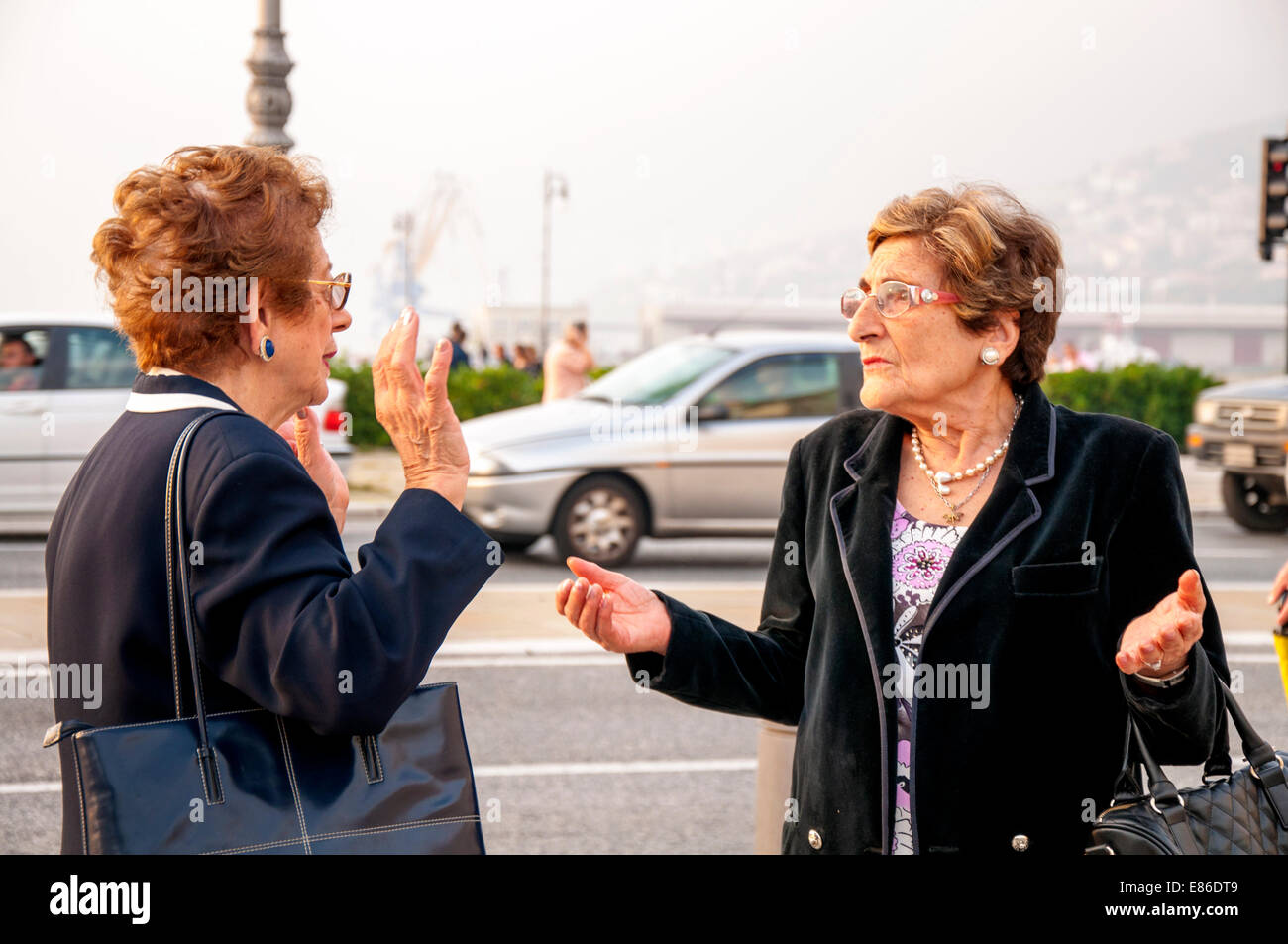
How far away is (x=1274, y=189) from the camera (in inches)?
629

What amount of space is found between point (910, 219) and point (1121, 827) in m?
1.09

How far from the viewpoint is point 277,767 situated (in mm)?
1786

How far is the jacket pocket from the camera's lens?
226 cm

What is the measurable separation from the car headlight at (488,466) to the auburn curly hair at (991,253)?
7621 mm

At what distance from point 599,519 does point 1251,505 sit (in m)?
6.76

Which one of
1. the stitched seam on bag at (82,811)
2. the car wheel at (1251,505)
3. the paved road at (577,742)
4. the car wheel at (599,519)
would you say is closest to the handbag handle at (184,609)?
the stitched seam on bag at (82,811)

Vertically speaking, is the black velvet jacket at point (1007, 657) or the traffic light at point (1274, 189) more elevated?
the traffic light at point (1274, 189)

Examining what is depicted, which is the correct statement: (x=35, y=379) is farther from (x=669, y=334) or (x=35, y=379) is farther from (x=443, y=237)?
(x=443, y=237)

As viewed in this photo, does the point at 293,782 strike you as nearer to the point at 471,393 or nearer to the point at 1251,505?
the point at 1251,505

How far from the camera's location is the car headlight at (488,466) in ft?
33.2

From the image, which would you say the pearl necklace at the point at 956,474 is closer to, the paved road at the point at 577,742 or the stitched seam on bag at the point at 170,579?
the stitched seam on bag at the point at 170,579

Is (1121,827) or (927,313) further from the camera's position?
(927,313)

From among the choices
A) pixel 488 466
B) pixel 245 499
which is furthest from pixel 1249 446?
pixel 245 499

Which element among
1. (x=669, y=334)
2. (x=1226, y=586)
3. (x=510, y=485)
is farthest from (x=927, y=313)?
(x=669, y=334)
